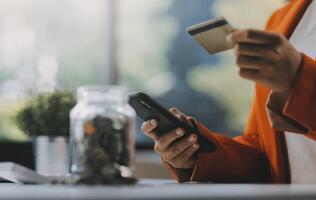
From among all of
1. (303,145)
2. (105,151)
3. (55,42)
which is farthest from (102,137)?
(55,42)

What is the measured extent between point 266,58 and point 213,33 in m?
0.12

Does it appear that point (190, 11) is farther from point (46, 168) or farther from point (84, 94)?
point (84, 94)

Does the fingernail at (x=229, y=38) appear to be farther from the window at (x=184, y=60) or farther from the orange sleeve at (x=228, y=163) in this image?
the window at (x=184, y=60)

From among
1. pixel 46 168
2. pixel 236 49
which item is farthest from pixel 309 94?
pixel 46 168

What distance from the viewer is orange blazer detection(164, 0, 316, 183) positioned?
1.54 meters

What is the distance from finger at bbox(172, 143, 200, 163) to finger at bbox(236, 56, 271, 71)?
40cm

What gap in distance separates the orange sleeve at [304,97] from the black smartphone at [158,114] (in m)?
0.29

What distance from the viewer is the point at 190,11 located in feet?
12.0

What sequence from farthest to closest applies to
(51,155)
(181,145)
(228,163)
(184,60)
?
(184,60) < (51,155) < (228,163) < (181,145)

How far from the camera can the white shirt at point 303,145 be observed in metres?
1.57

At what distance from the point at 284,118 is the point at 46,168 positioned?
1.34 metres

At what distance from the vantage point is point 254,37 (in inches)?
41.7

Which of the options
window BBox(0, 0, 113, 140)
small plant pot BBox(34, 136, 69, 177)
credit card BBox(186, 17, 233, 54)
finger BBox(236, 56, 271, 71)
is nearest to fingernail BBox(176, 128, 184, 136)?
credit card BBox(186, 17, 233, 54)

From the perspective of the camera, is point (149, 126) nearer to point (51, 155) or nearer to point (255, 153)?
point (255, 153)
